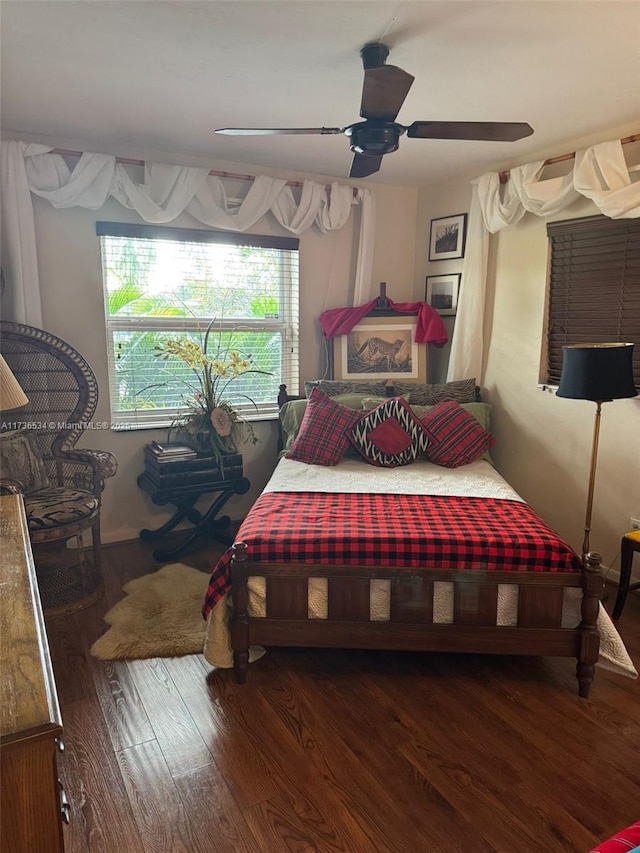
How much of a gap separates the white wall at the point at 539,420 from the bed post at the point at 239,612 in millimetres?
2178

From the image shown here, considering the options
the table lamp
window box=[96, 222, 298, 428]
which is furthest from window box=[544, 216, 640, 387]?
the table lamp

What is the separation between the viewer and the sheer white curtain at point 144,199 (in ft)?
10.1

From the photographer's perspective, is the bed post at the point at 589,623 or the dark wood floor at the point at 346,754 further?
the bed post at the point at 589,623

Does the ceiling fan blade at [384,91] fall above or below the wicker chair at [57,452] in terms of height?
above

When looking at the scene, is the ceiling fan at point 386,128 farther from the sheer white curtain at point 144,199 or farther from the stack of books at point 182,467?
the stack of books at point 182,467

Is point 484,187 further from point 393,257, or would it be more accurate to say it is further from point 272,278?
point 272,278

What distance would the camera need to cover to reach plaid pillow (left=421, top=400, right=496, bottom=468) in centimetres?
334

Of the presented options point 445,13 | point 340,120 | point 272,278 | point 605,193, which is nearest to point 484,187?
point 605,193

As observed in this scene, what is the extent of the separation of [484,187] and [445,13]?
1.81 meters

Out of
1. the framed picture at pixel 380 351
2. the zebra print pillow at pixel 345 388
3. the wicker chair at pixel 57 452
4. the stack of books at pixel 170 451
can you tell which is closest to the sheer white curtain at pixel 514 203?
the framed picture at pixel 380 351

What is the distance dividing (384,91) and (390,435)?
183cm

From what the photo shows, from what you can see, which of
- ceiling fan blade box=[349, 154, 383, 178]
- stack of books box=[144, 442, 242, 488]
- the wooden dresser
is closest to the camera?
the wooden dresser

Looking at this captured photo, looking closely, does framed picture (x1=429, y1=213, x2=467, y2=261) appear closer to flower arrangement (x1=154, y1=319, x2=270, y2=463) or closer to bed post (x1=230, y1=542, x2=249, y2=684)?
flower arrangement (x1=154, y1=319, x2=270, y2=463)

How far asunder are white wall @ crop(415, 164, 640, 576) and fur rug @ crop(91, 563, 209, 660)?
2164mm
